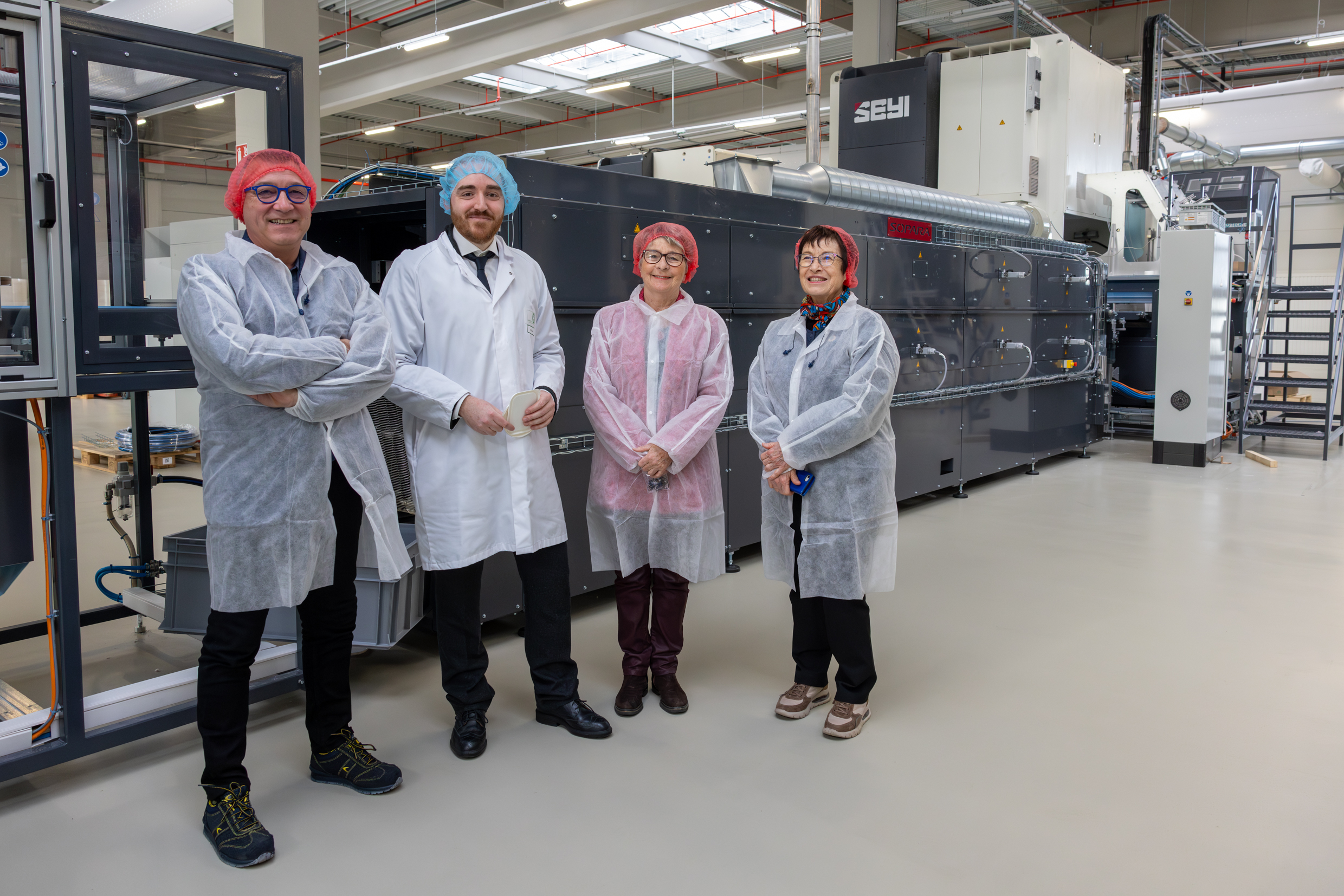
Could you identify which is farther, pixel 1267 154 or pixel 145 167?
pixel 1267 154

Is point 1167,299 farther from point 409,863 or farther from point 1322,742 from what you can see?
point 409,863

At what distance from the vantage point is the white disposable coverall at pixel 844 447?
2391 millimetres

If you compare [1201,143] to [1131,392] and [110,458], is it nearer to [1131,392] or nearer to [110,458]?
[1131,392]

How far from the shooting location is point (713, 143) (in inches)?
Result: 600

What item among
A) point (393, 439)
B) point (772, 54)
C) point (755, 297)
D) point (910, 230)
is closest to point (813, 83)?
point (910, 230)

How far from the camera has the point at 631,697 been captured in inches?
106

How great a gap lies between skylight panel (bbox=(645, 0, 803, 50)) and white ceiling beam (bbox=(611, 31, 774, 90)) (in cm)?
7

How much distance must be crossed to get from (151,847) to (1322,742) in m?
2.93

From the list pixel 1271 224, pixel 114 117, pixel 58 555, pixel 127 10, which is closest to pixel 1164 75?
pixel 1271 224

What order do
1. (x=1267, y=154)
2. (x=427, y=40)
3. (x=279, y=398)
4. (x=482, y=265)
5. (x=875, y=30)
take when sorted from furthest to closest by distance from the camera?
(x=1267, y=154) → (x=427, y=40) → (x=875, y=30) → (x=482, y=265) → (x=279, y=398)

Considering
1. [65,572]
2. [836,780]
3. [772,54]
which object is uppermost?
[772,54]

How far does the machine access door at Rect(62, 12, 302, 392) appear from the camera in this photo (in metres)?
2.12

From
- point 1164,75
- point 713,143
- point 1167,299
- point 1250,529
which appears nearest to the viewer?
point 1250,529

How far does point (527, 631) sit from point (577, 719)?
0.92 feet
